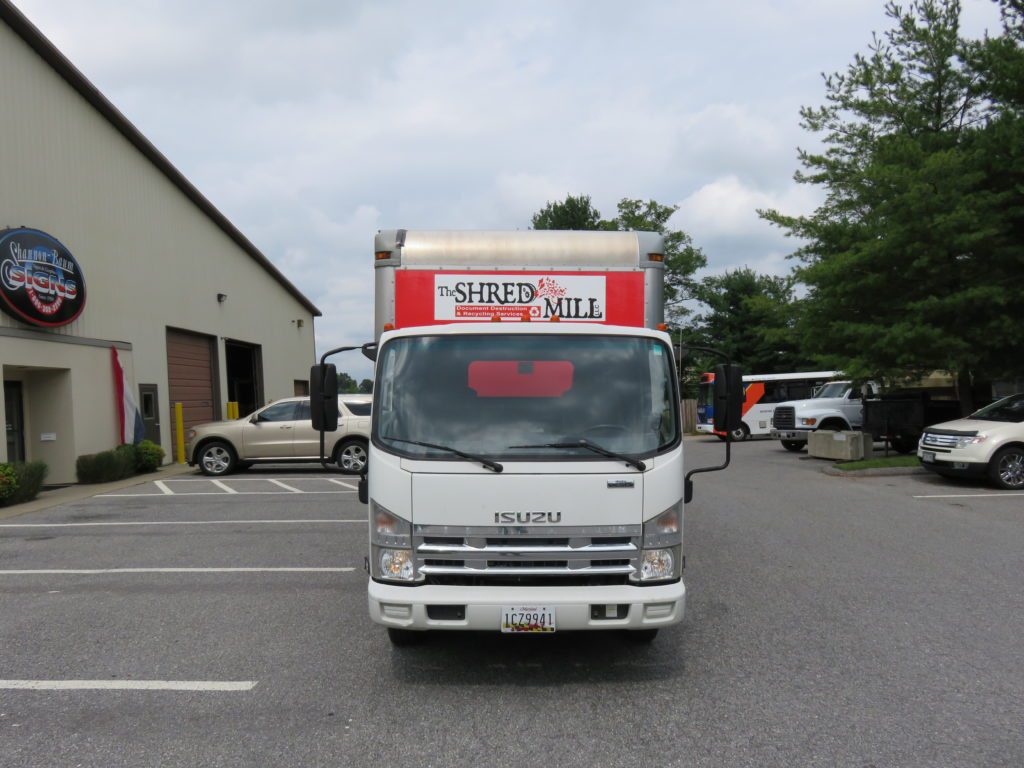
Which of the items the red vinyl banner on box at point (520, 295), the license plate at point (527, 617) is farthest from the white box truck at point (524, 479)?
the red vinyl banner on box at point (520, 295)

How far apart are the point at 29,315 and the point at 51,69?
558cm

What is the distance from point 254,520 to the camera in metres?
11.3

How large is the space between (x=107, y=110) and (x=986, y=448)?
62.3 ft

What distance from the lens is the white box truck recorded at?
464 centimetres

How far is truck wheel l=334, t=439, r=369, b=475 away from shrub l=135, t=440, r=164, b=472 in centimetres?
459

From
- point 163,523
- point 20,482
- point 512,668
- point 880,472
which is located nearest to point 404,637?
point 512,668

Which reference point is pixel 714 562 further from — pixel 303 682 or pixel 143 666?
pixel 143 666

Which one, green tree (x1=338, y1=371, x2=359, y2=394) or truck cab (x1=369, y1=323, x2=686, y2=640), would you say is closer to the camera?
truck cab (x1=369, y1=323, x2=686, y2=640)

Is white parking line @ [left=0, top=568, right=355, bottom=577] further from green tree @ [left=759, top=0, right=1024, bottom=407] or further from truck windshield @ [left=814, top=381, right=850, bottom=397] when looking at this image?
truck windshield @ [left=814, top=381, right=850, bottom=397]

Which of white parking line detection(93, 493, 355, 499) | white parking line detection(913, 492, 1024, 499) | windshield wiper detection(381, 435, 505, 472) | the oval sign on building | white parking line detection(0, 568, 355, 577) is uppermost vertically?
the oval sign on building

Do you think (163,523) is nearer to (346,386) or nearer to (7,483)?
(7,483)

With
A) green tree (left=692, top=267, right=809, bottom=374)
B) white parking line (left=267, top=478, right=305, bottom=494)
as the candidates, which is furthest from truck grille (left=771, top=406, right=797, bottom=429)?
green tree (left=692, top=267, right=809, bottom=374)

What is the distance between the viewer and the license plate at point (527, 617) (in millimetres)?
4551

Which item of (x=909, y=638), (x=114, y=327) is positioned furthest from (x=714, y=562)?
(x=114, y=327)
